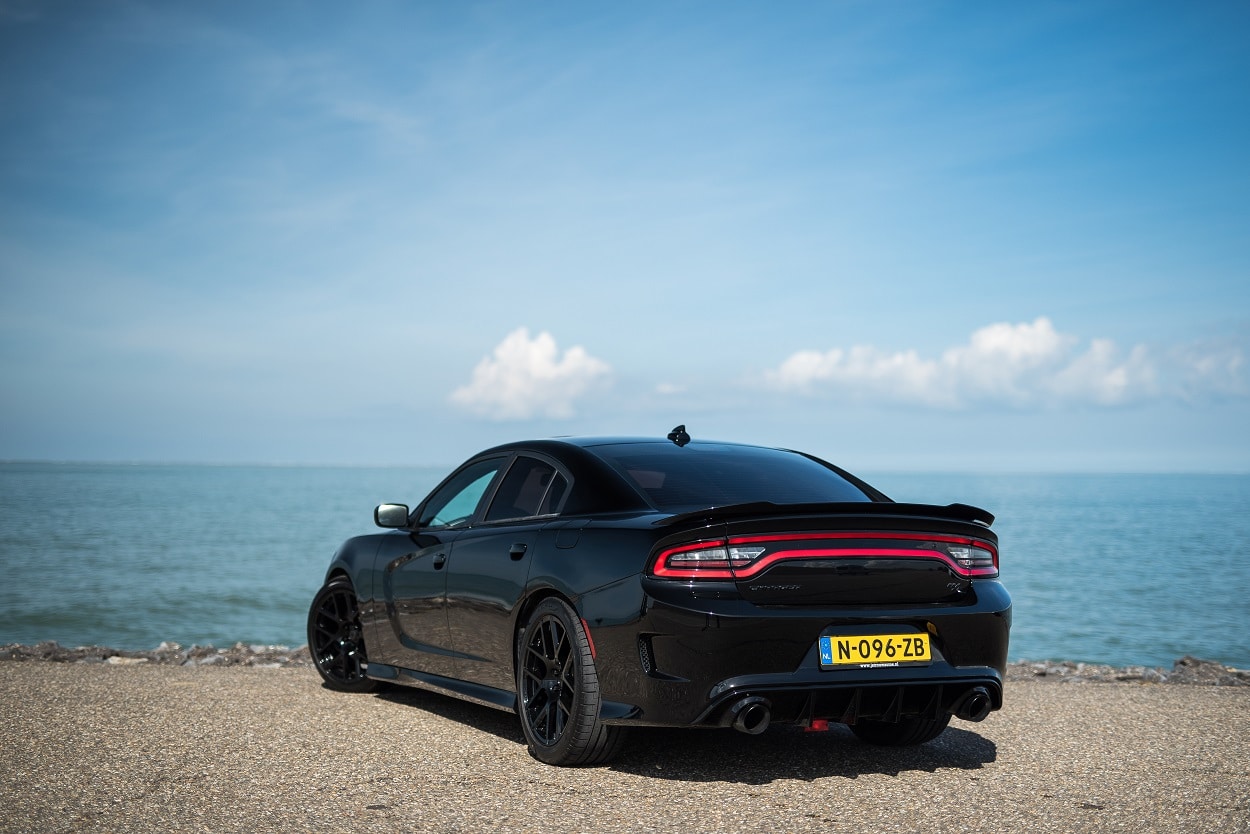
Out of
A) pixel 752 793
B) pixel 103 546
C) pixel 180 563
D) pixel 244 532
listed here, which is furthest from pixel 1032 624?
pixel 244 532

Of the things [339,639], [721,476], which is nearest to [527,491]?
[721,476]

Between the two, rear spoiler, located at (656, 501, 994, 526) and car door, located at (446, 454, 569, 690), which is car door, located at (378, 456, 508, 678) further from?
rear spoiler, located at (656, 501, 994, 526)

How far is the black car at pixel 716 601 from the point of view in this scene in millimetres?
4535

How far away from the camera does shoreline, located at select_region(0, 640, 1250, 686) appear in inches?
389

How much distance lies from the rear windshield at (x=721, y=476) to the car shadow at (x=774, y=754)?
117 cm

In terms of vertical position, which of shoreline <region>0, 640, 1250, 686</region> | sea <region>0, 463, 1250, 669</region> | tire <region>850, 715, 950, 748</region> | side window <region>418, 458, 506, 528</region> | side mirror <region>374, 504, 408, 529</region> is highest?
side window <region>418, 458, 506, 528</region>

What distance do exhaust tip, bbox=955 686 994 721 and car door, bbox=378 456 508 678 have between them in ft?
8.49

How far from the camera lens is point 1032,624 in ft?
69.3

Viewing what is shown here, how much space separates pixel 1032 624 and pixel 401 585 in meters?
16.9

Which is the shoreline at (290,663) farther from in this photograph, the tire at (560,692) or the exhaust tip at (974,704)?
the exhaust tip at (974,704)

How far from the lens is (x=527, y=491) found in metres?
5.95

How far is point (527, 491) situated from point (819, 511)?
177cm

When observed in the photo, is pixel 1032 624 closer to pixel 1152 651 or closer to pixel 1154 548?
pixel 1152 651

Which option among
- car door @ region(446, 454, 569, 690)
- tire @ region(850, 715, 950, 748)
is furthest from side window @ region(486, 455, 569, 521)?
tire @ region(850, 715, 950, 748)
